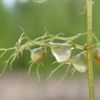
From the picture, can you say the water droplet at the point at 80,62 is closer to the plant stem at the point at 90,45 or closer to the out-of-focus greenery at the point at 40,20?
the plant stem at the point at 90,45

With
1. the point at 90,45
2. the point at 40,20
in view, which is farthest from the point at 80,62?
the point at 40,20

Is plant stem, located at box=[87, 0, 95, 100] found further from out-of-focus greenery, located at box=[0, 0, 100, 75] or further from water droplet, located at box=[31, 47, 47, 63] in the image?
out-of-focus greenery, located at box=[0, 0, 100, 75]

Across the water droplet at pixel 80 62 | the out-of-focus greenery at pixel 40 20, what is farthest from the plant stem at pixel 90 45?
the out-of-focus greenery at pixel 40 20

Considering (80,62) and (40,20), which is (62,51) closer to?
(80,62)

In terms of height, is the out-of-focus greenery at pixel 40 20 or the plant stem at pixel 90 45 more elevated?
the out-of-focus greenery at pixel 40 20

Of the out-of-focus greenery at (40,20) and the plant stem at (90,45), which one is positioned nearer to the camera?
the plant stem at (90,45)
